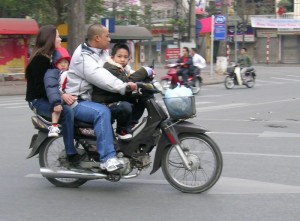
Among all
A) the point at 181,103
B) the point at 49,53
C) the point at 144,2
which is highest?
the point at 144,2

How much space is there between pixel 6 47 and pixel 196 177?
23.0 m

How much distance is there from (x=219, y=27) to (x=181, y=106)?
26.2 m

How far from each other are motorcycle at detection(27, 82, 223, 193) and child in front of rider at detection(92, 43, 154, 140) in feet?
0.41

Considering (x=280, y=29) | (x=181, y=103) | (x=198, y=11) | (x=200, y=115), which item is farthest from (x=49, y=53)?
(x=280, y=29)

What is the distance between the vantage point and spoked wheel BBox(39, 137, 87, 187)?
20.9 ft

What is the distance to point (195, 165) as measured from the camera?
19.5 feet

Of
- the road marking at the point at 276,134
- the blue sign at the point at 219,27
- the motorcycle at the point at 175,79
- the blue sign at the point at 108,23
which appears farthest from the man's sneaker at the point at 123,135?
the blue sign at the point at 219,27

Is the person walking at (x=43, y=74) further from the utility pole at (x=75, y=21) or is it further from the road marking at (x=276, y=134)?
the utility pole at (x=75, y=21)

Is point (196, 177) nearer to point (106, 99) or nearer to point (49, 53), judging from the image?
point (106, 99)

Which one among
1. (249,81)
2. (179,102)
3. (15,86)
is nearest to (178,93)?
(179,102)

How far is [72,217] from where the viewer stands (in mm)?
5234

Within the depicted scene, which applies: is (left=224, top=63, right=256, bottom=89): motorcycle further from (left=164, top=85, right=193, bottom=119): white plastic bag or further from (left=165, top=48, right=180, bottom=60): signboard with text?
(left=164, top=85, right=193, bottom=119): white plastic bag

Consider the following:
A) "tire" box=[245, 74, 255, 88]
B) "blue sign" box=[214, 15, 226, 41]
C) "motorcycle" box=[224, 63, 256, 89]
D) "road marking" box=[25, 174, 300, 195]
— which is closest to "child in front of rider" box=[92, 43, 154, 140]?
"road marking" box=[25, 174, 300, 195]

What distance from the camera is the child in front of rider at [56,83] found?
5871mm
